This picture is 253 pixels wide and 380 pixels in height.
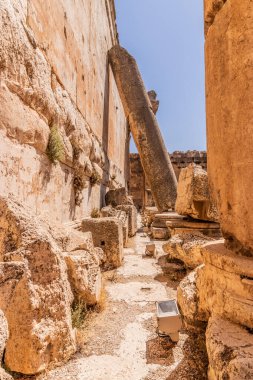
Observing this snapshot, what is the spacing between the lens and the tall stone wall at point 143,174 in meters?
14.2

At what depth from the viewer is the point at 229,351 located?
0.87 metres

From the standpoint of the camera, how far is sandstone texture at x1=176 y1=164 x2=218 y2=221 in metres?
3.12

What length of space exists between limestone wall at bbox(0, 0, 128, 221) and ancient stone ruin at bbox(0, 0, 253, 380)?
0.01m

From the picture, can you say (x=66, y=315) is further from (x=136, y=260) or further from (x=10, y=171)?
(x=136, y=260)

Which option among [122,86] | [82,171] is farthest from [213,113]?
[122,86]

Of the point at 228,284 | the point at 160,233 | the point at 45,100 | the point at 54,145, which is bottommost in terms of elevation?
the point at 160,233

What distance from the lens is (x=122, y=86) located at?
756cm

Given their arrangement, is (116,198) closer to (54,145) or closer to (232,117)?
(54,145)

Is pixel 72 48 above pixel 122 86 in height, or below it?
below

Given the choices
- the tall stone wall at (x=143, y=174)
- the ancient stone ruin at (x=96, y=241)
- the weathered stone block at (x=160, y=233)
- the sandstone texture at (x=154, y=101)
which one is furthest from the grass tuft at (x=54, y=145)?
the sandstone texture at (x=154, y=101)

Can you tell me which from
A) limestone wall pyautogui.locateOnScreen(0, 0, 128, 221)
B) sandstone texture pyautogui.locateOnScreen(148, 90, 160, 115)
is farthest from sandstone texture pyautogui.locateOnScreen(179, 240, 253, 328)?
sandstone texture pyautogui.locateOnScreen(148, 90, 160, 115)

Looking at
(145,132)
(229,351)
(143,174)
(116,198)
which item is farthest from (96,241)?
(143,174)

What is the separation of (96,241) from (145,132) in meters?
4.40

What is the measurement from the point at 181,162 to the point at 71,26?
11.4 meters
